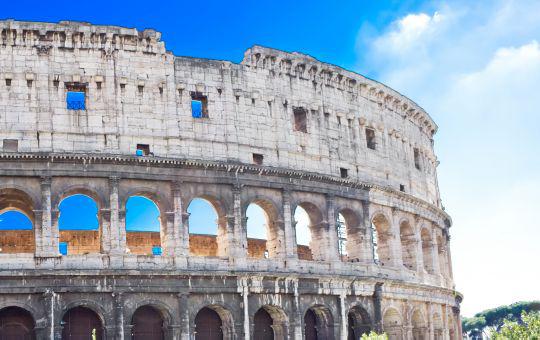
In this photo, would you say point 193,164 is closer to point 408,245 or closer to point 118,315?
point 118,315

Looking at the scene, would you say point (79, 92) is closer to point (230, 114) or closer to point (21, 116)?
point (21, 116)

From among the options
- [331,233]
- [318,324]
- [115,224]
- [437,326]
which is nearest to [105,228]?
[115,224]

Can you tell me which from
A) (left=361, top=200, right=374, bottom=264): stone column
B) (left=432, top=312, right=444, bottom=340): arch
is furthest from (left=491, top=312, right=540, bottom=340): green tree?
(left=432, top=312, right=444, bottom=340): arch

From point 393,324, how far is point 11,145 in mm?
17024

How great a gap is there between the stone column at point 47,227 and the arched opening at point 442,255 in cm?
2060

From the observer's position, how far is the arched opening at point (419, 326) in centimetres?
3694

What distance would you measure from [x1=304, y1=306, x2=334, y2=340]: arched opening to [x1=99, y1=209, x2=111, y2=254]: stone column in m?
8.50

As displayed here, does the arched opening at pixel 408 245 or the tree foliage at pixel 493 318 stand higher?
the arched opening at pixel 408 245

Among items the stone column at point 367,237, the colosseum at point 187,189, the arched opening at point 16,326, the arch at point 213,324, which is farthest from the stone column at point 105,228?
the stone column at point 367,237

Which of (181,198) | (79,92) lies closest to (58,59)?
(79,92)

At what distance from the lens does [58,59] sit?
2911 centimetres

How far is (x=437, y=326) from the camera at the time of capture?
127 feet

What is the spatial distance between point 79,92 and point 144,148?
2942mm

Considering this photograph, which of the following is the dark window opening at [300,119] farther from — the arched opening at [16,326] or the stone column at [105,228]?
the arched opening at [16,326]
